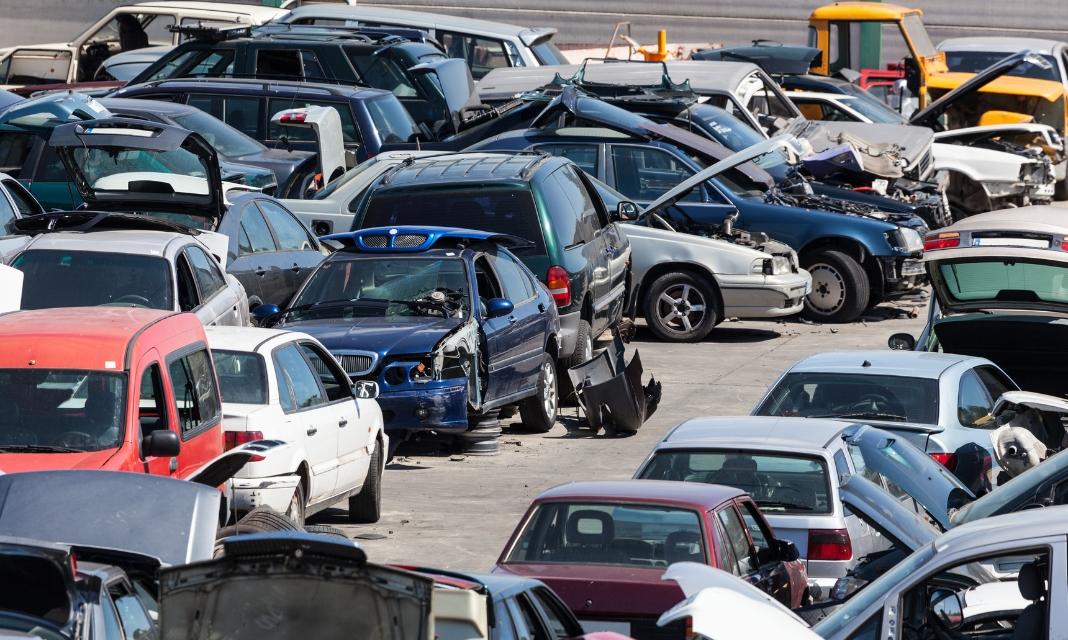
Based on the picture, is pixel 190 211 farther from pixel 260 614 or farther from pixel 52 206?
pixel 260 614

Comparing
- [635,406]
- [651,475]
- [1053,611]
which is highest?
[1053,611]

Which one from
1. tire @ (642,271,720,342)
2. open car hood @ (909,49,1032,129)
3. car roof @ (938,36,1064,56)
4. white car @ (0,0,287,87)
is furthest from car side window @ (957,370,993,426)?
car roof @ (938,36,1064,56)

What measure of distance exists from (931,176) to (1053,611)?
66.3 ft

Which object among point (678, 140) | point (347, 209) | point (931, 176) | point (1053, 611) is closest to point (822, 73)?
point (931, 176)

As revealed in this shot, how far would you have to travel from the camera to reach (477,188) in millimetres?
15805

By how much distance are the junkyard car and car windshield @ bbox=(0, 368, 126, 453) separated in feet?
14.6

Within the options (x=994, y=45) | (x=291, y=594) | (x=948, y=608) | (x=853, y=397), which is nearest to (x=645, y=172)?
(x=853, y=397)

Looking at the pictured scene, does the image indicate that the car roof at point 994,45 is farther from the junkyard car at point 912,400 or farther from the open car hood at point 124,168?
the junkyard car at point 912,400

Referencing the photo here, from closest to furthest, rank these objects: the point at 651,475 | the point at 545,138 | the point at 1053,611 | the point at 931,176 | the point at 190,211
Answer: the point at 1053,611, the point at 651,475, the point at 190,211, the point at 545,138, the point at 931,176

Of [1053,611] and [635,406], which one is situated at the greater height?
[1053,611]

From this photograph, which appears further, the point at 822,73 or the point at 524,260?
the point at 822,73

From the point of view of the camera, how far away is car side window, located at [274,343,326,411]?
36.0 ft

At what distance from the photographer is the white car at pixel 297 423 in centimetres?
1033

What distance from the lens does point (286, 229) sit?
52.4 feet
